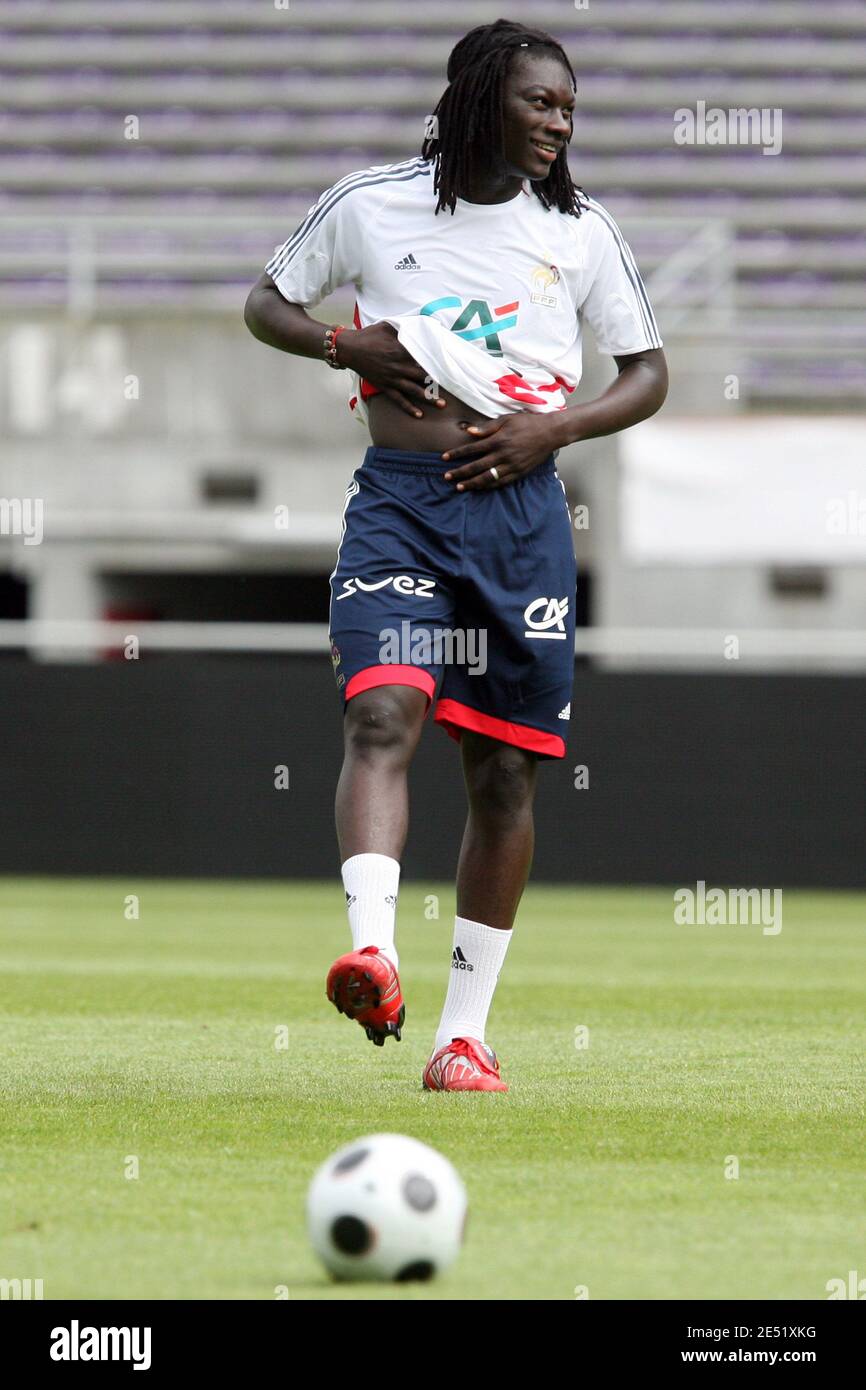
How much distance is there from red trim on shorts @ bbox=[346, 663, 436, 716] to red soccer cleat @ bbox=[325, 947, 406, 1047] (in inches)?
24.7

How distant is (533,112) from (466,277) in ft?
1.15

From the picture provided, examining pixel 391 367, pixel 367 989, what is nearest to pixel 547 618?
pixel 391 367

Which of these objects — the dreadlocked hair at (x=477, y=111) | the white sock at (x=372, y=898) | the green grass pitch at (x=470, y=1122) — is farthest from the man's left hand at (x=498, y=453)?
the green grass pitch at (x=470, y=1122)

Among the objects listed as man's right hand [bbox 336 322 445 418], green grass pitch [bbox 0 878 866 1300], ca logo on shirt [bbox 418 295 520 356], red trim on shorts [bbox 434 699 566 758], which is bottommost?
green grass pitch [bbox 0 878 866 1300]

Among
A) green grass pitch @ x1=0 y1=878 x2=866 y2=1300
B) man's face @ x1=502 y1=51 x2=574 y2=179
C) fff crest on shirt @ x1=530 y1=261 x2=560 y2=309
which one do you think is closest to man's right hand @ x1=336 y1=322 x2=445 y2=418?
fff crest on shirt @ x1=530 y1=261 x2=560 y2=309

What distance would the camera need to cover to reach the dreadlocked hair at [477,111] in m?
4.41

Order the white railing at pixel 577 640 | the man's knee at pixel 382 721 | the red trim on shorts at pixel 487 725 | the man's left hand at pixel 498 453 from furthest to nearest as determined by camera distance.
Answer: the white railing at pixel 577 640
the red trim on shorts at pixel 487 725
the man's left hand at pixel 498 453
the man's knee at pixel 382 721

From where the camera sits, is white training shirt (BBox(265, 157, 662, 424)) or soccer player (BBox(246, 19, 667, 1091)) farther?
white training shirt (BBox(265, 157, 662, 424))

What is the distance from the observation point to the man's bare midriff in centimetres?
437

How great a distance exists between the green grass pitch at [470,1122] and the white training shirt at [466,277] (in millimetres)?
1433

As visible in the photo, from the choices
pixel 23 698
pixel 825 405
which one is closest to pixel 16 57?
pixel 825 405

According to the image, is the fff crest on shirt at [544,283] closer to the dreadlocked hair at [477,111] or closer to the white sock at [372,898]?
the dreadlocked hair at [477,111]

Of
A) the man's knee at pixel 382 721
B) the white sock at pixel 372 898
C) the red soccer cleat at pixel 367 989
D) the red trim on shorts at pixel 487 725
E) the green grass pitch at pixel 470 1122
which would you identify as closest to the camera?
the green grass pitch at pixel 470 1122

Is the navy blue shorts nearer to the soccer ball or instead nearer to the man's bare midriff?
the man's bare midriff
